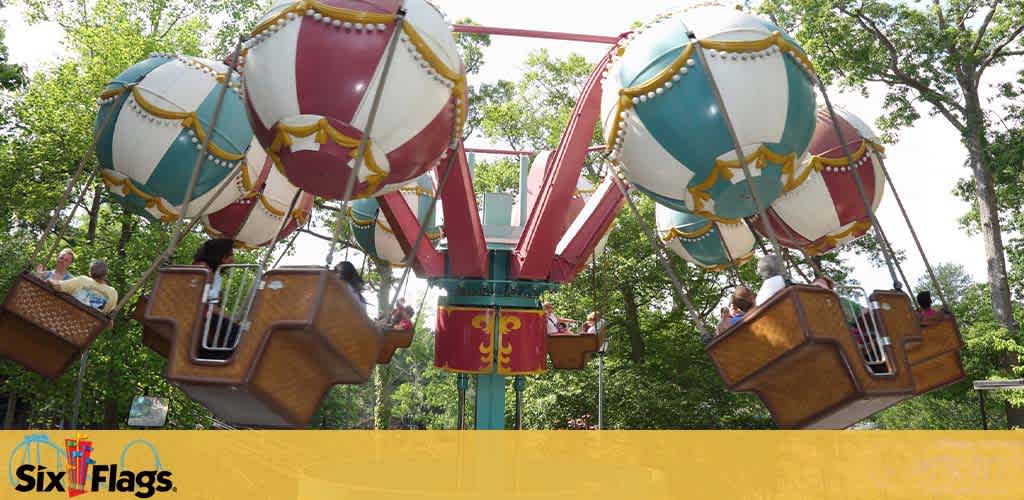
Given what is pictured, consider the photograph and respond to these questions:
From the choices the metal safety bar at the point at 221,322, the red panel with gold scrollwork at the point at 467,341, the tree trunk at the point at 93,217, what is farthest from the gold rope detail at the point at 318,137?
the tree trunk at the point at 93,217

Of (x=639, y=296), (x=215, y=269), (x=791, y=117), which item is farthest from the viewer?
(x=639, y=296)

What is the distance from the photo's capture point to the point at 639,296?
2119 cm

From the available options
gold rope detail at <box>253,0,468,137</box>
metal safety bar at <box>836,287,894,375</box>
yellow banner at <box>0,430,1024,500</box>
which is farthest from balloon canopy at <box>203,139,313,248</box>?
metal safety bar at <box>836,287,894,375</box>

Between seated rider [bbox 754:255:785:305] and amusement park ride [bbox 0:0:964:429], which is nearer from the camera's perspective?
amusement park ride [bbox 0:0:964:429]

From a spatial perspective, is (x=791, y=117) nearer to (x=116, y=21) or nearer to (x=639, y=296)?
(x=639, y=296)

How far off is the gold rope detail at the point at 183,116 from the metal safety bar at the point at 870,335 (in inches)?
184

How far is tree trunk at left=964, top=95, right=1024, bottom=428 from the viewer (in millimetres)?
15039

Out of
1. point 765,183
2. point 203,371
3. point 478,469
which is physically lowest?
point 478,469

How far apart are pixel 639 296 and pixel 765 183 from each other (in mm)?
17269

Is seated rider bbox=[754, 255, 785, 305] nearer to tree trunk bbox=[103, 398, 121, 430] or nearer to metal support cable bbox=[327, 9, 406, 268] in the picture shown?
metal support cable bbox=[327, 9, 406, 268]

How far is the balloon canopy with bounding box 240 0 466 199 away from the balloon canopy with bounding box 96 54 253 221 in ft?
5.66

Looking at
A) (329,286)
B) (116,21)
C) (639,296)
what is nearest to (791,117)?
(329,286)

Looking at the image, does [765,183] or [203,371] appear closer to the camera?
[203,371]

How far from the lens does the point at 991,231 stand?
15719 mm
